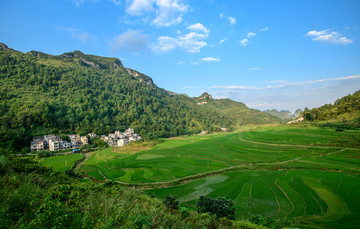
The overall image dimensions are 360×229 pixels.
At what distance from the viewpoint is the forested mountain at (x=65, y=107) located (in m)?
50.5

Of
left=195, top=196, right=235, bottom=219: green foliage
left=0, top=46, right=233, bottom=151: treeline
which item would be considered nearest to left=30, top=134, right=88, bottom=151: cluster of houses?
left=0, top=46, right=233, bottom=151: treeline

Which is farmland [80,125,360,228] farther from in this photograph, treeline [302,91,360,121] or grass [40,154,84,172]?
treeline [302,91,360,121]

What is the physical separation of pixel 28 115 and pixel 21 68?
168 ft

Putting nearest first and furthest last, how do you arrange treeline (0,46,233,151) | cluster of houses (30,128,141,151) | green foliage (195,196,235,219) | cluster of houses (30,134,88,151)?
green foliage (195,196,235,219) → cluster of houses (30,134,88,151) → cluster of houses (30,128,141,151) → treeline (0,46,233,151)

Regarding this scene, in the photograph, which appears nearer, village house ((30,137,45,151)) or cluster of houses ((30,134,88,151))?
village house ((30,137,45,151))

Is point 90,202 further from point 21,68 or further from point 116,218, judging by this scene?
point 21,68

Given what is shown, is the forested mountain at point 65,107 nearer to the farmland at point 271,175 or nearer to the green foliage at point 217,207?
the farmland at point 271,175

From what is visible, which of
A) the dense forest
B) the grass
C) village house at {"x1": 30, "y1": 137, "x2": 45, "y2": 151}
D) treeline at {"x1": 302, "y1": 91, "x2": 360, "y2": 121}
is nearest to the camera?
the grass

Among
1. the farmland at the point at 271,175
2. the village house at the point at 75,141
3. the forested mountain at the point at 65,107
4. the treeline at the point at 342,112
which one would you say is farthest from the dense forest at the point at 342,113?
the village house at the point at 75,141

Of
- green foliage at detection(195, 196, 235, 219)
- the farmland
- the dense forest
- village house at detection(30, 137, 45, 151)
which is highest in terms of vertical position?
the dense forest

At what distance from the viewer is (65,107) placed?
228 feet

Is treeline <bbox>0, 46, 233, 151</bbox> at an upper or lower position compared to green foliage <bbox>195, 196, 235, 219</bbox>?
upper

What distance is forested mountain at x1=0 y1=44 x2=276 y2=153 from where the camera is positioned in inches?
1987

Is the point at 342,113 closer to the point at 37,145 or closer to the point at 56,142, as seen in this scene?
the point at 56,142
